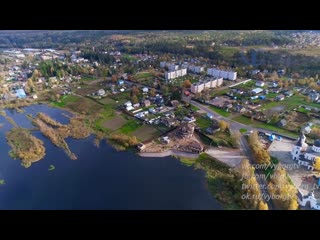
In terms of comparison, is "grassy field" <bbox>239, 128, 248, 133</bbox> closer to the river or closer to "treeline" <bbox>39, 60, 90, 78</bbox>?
the river

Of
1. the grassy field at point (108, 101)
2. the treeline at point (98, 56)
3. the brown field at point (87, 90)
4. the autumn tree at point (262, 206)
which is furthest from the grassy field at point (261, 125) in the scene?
the treeline at point (98, 56)

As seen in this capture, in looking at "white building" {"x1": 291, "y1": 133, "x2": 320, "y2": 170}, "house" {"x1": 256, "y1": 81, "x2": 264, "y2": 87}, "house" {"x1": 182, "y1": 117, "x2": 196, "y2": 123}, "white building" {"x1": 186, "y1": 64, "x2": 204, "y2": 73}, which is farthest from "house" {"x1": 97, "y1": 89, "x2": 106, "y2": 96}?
"white building" {"x1": 291, "y1": 133, "x2": 320, "y2": 170}

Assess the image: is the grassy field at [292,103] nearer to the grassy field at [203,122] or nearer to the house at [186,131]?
the grassy field at [203,122]

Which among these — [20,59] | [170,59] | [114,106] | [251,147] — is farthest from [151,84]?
[20,59]

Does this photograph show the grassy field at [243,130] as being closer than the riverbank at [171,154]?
No

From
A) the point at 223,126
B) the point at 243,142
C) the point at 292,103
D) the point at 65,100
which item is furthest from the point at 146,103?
the point at 292,103

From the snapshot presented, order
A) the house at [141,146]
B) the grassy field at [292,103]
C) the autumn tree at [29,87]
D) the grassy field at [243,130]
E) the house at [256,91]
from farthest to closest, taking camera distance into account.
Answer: the autumn tree at [29,87], the house at [256,91], the grassy field at [292,103], the grassy field at [243,130], the house at [141,146]

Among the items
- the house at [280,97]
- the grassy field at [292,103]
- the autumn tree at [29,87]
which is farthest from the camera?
the autumn tree at [29,87]
